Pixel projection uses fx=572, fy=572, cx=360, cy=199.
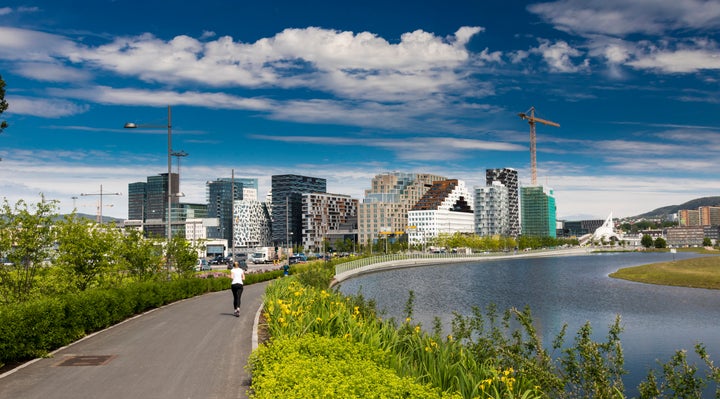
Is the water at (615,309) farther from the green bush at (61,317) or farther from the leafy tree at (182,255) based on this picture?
the leafy tree at (182,255)

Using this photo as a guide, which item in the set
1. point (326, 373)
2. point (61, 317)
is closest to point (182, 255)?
point (61, 317)

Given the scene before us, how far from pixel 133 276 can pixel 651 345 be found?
25.8m

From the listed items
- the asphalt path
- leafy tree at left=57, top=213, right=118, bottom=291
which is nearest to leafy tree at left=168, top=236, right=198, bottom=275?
leafy tree at left=57, top=213, right=118, bottom=291

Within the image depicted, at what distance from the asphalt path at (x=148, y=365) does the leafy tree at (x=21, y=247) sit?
295 centimetres

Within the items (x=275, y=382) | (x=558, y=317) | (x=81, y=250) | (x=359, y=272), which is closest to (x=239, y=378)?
(x=275, y=382)

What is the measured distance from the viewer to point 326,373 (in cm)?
874

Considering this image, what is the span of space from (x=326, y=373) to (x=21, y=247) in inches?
565

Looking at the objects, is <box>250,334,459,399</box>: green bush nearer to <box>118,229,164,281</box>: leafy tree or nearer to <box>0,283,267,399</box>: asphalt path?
<box>0,283,267,399</box>: asphalt path

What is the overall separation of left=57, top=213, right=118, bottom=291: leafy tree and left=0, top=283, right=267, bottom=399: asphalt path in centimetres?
260

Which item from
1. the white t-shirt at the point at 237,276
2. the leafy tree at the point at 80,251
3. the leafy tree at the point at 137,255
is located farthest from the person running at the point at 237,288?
the leafy tree at the point at 137,255

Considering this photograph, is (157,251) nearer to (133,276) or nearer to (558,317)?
(133,276)

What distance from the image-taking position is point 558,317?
36.9 meters

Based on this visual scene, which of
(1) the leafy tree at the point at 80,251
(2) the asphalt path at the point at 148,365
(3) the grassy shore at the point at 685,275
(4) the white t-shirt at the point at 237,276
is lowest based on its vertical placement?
(3) the grassy shore at the point at 685,275

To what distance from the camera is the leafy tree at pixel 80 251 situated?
69.7 ft
